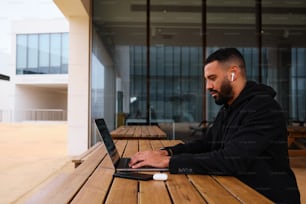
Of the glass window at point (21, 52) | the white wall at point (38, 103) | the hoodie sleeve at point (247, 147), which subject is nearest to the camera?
the hoodie sleeve at point (247, 147)

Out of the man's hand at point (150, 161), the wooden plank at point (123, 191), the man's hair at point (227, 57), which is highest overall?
the man's hair at point (227, 57)

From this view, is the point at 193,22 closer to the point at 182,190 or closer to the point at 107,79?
the point at 107,79

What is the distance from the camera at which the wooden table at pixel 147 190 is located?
927 millimetres

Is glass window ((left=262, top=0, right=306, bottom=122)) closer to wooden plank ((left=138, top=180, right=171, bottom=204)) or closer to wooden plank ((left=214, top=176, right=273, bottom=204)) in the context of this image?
wooden plank ((left=214, top=176, right=273, bottom=204))

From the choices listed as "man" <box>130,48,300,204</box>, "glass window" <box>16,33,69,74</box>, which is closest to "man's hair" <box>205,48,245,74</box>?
"man" <box>130,48,300,204</box>

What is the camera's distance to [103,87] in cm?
637

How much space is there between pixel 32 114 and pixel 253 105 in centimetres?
2216

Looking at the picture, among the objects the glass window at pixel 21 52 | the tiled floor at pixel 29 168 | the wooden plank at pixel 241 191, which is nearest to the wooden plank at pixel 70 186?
the wooden plank at pixel 241 191

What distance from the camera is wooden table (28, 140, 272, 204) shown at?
3.04 feet

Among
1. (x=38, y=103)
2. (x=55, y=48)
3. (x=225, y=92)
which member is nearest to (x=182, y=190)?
(x=225, y=92)

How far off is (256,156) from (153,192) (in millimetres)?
452

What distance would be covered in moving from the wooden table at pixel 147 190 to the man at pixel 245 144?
0.06 m

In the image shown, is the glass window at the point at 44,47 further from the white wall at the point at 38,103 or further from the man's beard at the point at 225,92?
the man's beard at the point at 225,92

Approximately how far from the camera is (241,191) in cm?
102
